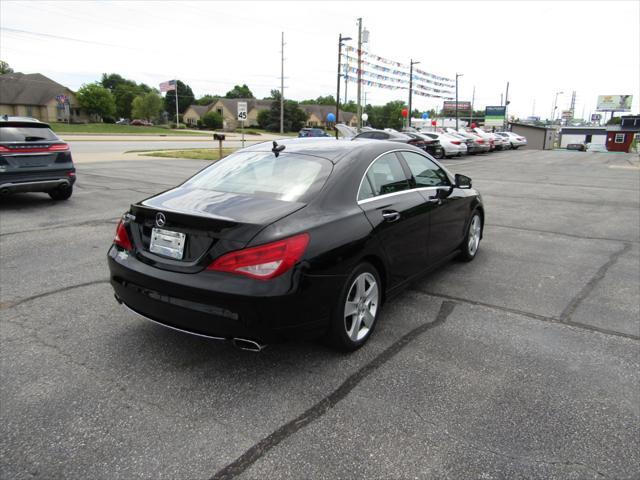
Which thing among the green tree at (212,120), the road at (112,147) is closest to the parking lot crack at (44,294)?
the road at (112,147)

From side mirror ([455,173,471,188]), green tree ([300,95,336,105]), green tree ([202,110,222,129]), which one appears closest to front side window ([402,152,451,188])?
side mirror ([455,173,471,188])

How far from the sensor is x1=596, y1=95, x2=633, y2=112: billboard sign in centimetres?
11194

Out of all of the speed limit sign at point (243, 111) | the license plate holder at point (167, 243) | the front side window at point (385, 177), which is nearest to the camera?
the license plate holder at point (167, 243)

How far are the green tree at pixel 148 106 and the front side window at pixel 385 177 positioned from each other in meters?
102

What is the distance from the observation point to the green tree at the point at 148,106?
96.8m

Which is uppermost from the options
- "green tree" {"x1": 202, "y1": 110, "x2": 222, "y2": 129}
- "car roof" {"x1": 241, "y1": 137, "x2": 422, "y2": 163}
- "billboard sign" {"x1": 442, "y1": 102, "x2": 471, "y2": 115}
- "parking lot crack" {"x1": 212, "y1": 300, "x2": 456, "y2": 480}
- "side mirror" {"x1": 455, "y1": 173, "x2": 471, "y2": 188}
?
"billboard sign" {"x1": 442, "y1": 102, "x2": 471, "y2": 115}

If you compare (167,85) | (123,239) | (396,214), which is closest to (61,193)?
(123,239)

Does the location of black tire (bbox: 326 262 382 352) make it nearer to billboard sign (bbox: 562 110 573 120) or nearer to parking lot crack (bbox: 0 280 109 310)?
parking lot crack (bbox: 0 280 109 310)

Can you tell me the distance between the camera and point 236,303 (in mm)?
2828

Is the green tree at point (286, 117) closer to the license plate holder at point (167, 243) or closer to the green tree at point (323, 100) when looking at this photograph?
the green tree at point (323, 100)

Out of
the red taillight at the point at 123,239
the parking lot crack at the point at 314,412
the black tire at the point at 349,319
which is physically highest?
the red taillight at the point at 123,239

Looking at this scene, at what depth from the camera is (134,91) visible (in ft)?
385

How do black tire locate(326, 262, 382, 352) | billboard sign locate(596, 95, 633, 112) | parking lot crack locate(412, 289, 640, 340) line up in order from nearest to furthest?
black tire locate(326, 262, 382, 352) < parking lot crack locate(412, 289, 640, 340) < billboard sign locate(596, 95, 633, 112)

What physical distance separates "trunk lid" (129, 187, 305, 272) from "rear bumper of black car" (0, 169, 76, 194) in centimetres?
618
